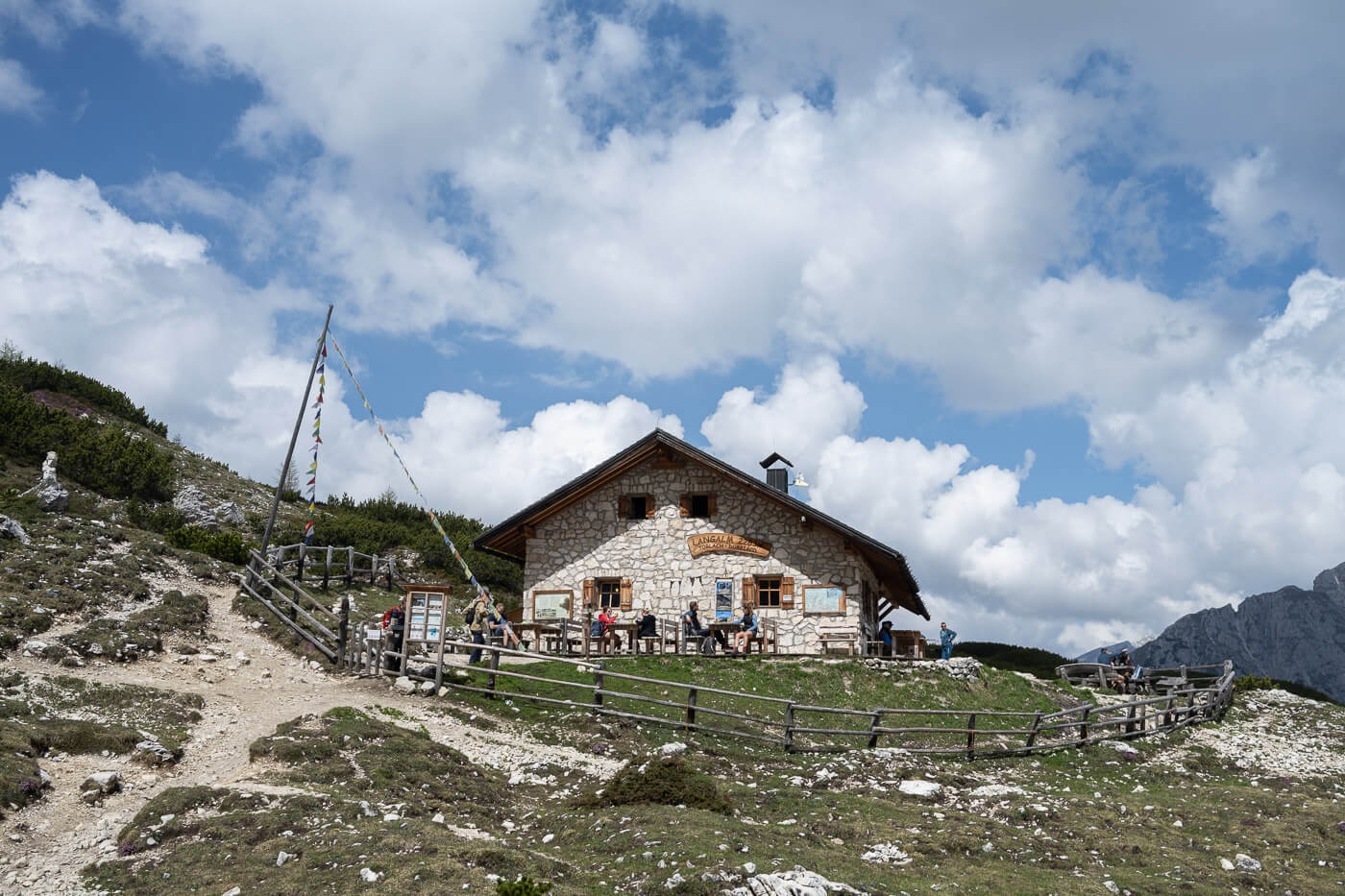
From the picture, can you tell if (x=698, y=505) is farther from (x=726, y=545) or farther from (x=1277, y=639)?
(x=1277, y=639)

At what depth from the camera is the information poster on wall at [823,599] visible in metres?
28.7

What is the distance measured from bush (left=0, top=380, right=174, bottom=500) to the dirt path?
12.0m

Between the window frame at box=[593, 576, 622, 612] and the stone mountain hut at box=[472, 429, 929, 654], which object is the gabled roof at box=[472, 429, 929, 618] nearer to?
the stone mountain hut at box=[472, 429, 929, 654]

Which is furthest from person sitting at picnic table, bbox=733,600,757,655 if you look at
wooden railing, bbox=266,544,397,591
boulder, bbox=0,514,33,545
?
boulder, bbox=0,514,33,545

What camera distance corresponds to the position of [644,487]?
3064 centimetres

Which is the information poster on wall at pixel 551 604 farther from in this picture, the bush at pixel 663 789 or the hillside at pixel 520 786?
the bush at pixel 663 789

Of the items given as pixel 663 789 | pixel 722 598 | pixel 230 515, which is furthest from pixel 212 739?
pixel 230 515

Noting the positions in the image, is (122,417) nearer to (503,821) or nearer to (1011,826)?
(503,821)

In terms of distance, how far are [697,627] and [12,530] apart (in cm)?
1789

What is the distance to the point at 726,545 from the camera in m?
29.7

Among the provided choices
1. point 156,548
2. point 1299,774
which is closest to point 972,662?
point 1299,774

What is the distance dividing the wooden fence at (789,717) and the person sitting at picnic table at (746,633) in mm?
4810

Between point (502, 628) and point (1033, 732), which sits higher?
point (502, 628)

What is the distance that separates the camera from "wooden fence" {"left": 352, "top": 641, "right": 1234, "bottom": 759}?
782 inches
